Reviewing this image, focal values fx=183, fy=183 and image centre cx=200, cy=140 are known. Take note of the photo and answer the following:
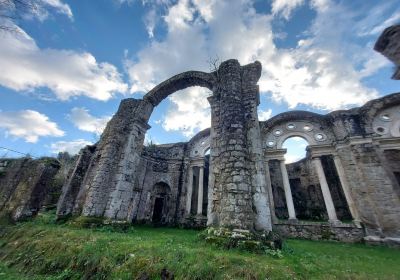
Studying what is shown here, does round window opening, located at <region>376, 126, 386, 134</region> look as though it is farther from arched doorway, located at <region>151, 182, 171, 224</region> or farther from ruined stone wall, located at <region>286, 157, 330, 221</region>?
arched doorway, located at <region>151, 182, 171, 224</region>

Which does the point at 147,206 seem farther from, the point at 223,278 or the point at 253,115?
the point at 223,278

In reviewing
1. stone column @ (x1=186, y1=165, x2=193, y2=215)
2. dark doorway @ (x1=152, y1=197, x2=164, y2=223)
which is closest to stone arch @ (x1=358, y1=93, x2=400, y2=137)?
stone column @ (x1=186, y1=165, x2=193, y2=215)

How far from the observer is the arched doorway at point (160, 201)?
14.3 m

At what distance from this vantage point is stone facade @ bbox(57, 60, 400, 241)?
216 inches

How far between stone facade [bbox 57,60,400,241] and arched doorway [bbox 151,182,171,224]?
8cm

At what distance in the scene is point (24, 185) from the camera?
9.34 metres

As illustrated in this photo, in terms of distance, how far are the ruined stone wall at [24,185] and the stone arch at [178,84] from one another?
6.45m

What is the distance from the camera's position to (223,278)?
8.89 ft

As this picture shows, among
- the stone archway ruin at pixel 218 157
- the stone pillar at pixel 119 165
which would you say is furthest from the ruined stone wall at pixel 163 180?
the stone pillar at pixel 119 165

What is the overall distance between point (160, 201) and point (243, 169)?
1158 cm

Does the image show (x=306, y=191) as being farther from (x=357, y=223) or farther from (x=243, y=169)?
(x=243, y=169)

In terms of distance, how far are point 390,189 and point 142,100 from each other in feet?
45.1

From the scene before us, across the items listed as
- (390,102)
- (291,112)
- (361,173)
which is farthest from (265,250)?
(390,102)

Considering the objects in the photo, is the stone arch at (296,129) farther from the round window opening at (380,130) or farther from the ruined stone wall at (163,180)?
the ruined stone wall at (163,180)
